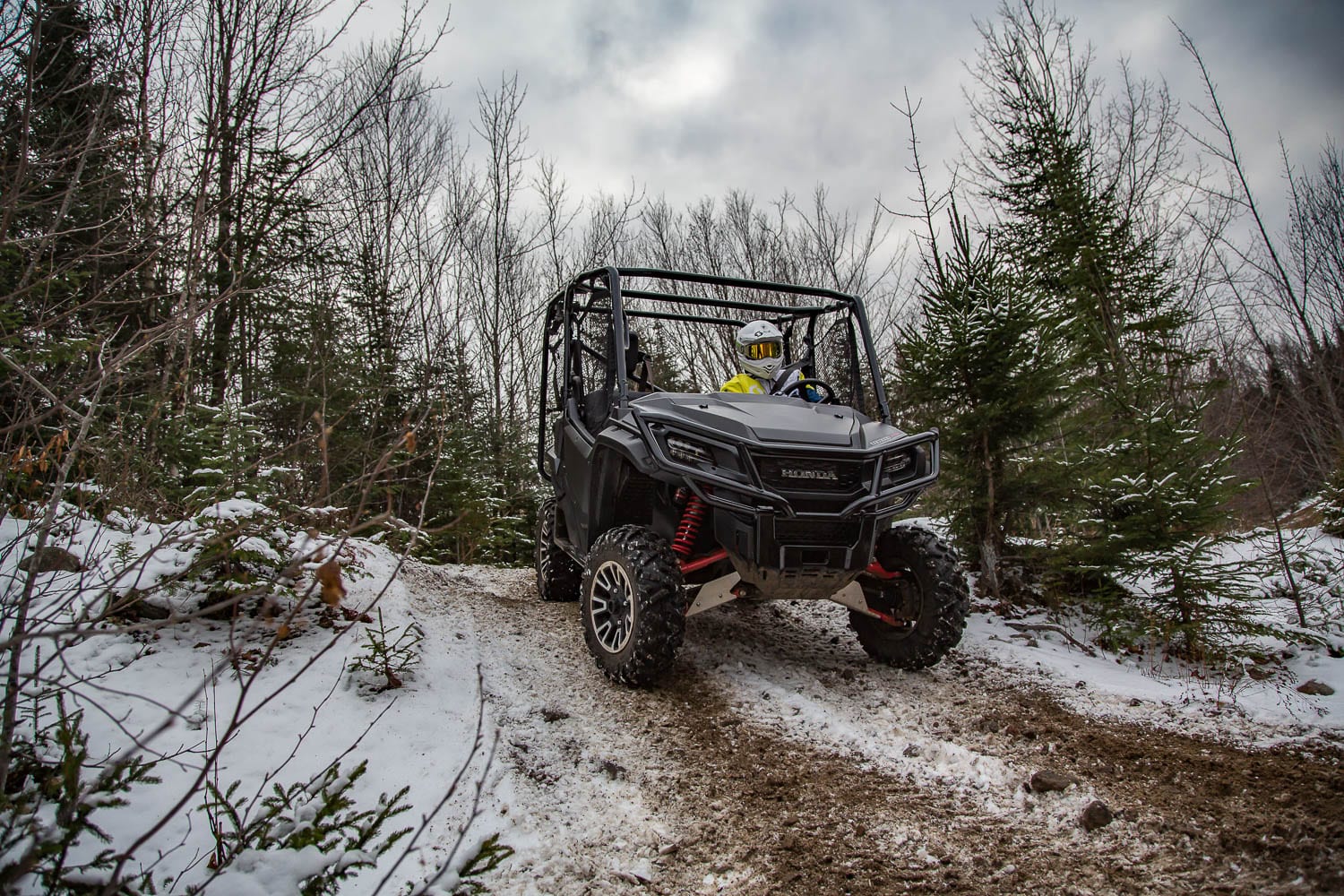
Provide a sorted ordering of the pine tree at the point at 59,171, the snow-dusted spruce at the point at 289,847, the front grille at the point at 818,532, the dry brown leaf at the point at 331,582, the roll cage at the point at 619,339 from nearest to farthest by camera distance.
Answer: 1. the dry brown leaf at the point at 331,582
2. the snow-dusted spruce at the point at 289,847
3. the pine tree at the point at 59,171
4. the front grille at the point at 818,532
5. the roll cage at the point at 619,339

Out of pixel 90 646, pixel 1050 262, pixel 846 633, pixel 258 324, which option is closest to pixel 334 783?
pixel 90 646

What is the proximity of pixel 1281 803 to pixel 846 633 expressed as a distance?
2.68 metres

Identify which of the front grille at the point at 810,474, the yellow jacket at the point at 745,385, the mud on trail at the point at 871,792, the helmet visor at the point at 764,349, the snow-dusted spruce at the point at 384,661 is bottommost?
the mud on trail at the point at 871,792

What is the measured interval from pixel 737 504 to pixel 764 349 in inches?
59.4

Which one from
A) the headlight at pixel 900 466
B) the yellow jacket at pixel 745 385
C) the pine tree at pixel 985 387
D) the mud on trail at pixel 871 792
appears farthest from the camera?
the pine tree at pixel 985 387

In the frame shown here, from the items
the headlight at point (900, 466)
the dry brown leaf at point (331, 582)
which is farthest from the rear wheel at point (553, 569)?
the dry brown leaf at point (331, 582)

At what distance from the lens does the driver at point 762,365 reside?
434 centimetres

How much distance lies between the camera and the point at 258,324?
32.4ft

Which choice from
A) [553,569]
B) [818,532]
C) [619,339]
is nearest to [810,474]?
[818,532]

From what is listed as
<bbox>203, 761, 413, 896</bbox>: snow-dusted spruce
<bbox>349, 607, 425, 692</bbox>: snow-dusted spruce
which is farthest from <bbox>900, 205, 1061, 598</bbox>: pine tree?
<bbox>203, 761, 413, 896</bbox>: snow-dusted spruce

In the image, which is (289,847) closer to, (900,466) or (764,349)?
(900,466)

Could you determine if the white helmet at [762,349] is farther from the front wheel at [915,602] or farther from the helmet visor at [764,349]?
the front wheel at [915,602]

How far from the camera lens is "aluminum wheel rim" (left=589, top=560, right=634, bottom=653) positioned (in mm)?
3525

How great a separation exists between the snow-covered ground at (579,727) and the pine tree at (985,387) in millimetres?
1242
